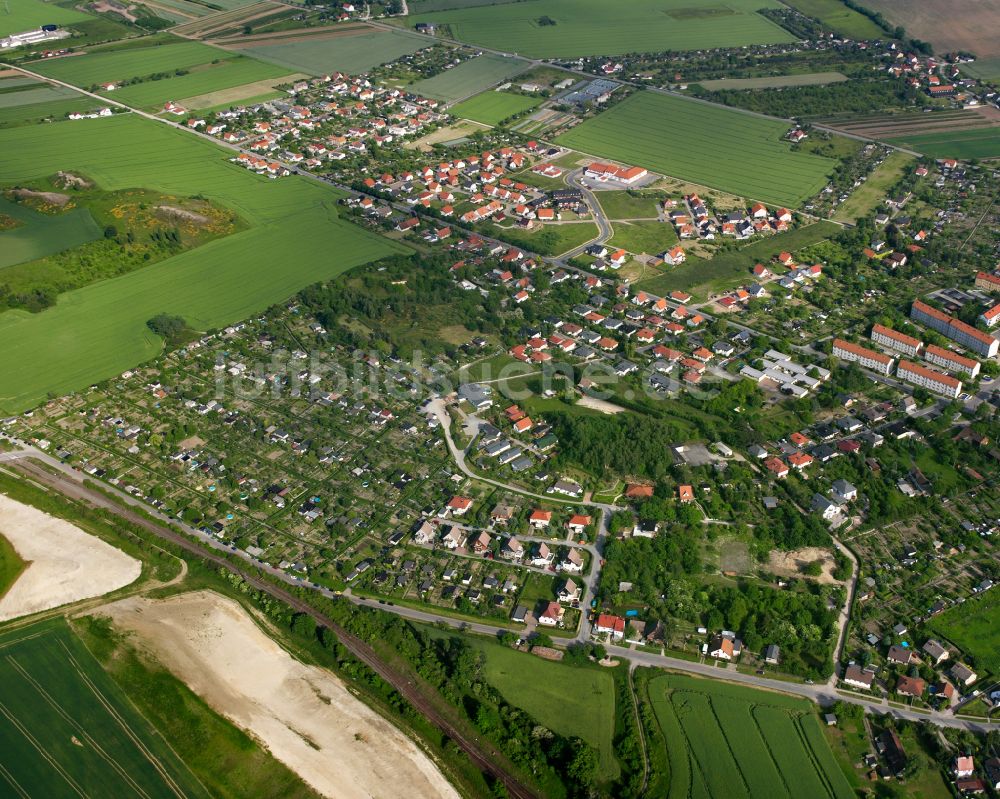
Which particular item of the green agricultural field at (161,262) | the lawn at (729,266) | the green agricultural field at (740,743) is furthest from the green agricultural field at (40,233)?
the green agricultural field at (740,743)

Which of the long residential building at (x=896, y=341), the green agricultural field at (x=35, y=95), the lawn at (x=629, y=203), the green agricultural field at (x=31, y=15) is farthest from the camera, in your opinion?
the green agricultural field at (x=31, y=15)

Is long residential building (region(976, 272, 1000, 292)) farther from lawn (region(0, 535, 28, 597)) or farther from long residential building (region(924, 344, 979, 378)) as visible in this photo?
lawn (region(0, 535, 28, 597))

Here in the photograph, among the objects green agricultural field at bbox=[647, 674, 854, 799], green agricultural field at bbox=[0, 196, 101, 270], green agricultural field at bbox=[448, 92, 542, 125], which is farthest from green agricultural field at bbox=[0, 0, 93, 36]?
green agricultural field at bbox=[647, 674, 854, 799]

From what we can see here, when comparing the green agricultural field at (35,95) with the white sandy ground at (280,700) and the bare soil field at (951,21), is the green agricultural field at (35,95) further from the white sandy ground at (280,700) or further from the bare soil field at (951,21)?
the bare soil field at (951,21)

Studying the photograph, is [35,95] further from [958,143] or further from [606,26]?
[958,143]

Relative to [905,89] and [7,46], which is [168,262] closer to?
[7,46]

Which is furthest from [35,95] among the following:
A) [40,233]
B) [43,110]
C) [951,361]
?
[951,361]
